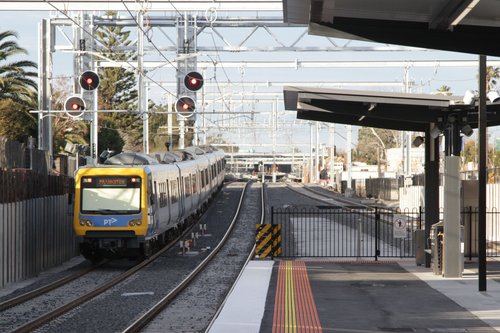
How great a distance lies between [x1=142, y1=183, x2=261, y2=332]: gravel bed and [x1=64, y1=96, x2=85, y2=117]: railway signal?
7.26 meters

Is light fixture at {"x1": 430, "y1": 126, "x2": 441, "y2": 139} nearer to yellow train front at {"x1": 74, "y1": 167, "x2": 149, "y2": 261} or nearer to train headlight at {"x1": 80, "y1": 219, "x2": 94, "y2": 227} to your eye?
yellow train front at {"x1": 74, "y1": 167, "x2": 149, "y2": 261}

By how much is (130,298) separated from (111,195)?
7.05 meters

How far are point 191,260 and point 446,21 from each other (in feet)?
60.3

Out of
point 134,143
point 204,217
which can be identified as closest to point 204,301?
point 204,217

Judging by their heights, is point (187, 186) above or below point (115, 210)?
above

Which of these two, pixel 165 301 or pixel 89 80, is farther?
pixel 89 80

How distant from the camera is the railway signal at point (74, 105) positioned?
35.8 meters

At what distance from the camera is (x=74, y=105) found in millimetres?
35906

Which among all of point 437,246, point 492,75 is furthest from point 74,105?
point 492,75

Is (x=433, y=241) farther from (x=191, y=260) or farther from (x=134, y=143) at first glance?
(x=134, y=143)

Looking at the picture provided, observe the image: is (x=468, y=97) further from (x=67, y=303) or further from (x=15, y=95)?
(x=15, y=95)

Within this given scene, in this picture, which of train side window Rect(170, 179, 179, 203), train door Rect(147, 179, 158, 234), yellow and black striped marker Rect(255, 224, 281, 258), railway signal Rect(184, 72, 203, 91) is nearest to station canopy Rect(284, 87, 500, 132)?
yellow and black striped marker Rect(255, 224, 281, 258)

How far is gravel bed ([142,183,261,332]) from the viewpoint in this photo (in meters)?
16.1

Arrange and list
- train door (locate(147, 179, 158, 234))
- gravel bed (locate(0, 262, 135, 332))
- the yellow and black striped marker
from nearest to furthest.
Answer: gravel bed (locate(0, 262, 135, 332)) < the yellow and black striped marker < train door (locate(147, 179, 158, 234))
